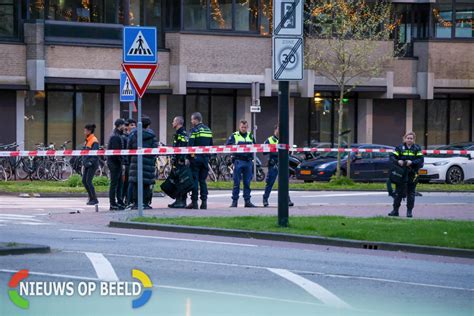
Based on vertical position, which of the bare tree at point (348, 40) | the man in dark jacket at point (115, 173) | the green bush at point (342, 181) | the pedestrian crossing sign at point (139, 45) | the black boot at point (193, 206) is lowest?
the green bush at point (342, 181)

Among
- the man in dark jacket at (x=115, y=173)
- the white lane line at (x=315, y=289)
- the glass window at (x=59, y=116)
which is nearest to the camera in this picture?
the white lane line at (x=315, y=289)

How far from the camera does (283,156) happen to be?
58.0 ft

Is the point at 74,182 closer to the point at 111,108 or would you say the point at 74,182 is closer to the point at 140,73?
the point at 111,108

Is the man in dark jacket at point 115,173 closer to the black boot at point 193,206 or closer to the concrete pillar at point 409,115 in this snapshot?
the black boot at point 193,206

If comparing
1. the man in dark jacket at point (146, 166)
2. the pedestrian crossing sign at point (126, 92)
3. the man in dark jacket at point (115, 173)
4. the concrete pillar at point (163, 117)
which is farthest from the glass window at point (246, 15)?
the man in dark jacket at point (146, 166)

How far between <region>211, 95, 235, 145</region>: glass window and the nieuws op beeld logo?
1297 inches

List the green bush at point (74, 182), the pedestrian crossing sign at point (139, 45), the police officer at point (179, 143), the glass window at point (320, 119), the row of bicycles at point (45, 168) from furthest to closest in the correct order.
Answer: the glass window at point (320, 119) < the row of bicycles at point (45, 168) < the green bush at point (74, 182) < the police officer at point (179, 143) < the pedestrian crossing sign at point (139, 45)

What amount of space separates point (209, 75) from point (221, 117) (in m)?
3.24

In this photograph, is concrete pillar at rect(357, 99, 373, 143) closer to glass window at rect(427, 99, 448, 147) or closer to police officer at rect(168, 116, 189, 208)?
glass window at rect(427, 99, 448, 147)

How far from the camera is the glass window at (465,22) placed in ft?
150

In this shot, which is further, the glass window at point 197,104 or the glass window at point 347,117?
the glass window at point 347,117

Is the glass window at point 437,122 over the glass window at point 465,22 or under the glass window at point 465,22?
under

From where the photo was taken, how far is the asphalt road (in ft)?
32.5

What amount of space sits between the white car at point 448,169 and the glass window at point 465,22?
9935 millimetres
